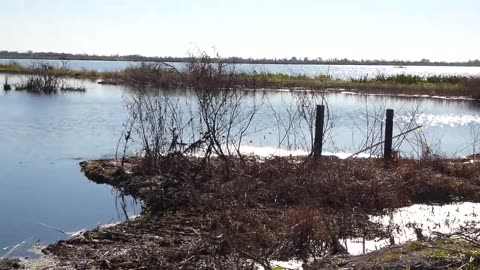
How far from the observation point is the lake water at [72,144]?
34.0 ft

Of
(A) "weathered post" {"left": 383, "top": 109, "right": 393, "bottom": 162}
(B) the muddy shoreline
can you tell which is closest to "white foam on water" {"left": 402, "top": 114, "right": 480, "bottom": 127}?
(A) "weathered post" {"left": 383, "top": 109, "right": 393, "bottom": 162}

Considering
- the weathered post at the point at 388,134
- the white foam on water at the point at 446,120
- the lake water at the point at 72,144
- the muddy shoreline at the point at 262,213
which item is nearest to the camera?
the muddy shoreline at the point at 262,213

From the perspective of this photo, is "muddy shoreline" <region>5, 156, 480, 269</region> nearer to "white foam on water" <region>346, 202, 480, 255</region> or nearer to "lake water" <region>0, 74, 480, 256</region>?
"white foam on water" <region>346, 202, 480, 255</region>

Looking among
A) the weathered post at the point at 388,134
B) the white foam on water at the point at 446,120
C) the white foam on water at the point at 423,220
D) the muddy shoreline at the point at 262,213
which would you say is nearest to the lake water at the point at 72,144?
the white foam on water at the point at 446,120

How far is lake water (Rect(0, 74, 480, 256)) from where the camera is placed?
10.4 m

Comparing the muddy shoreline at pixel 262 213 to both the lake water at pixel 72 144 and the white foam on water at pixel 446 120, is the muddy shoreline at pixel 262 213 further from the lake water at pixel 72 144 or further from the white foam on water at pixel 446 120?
the white foam on water at pixel 446 120

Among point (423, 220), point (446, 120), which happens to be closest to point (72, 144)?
point (423, 220)

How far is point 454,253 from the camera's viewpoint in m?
5.35

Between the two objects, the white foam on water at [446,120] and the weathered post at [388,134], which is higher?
the weathered post at [388,134]

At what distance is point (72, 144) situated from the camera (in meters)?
18.1

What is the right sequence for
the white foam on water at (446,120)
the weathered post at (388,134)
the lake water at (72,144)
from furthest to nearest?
the white foam on water at (446,120)
the weathered post at (388,134)
the lake water at (72,144)

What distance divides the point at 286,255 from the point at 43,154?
407 inches

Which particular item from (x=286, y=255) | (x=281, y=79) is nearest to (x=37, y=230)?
(x=286, y=255)

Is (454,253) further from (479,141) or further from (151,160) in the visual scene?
(479,141)
